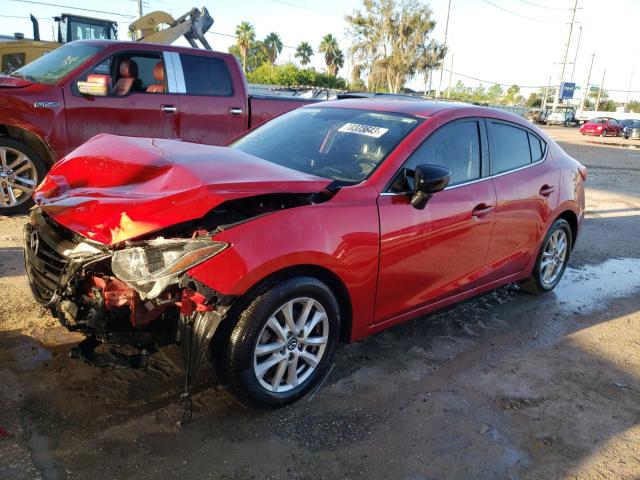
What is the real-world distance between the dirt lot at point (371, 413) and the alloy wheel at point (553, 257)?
0.78m

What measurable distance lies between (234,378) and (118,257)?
0.83 m

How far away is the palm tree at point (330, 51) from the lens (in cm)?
6644

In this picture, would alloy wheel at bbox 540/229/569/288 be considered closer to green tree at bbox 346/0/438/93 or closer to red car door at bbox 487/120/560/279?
red car door at bbox 487/120/560/279

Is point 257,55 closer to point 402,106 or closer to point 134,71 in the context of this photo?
point 134,71

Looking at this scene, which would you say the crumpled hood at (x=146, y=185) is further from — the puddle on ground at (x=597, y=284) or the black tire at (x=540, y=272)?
the puddle on ground at (x=597, y=284)

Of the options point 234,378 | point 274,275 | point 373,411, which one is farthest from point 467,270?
point 234,378

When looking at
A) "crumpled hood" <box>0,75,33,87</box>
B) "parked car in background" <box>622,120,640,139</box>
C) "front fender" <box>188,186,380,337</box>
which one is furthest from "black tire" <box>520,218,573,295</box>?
"parked car in background" <box>622,120,640,139</box>

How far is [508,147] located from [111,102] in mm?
4579

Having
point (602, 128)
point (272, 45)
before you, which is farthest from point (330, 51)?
point (602, 128)

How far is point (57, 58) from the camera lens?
6.54m

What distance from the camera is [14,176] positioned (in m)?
5.93

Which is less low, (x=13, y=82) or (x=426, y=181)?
(x=13, y=82)

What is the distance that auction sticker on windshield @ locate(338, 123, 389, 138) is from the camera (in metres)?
3.58

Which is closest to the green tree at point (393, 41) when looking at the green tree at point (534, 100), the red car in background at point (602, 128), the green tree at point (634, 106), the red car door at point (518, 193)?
the red car in background at point (602, 128)
